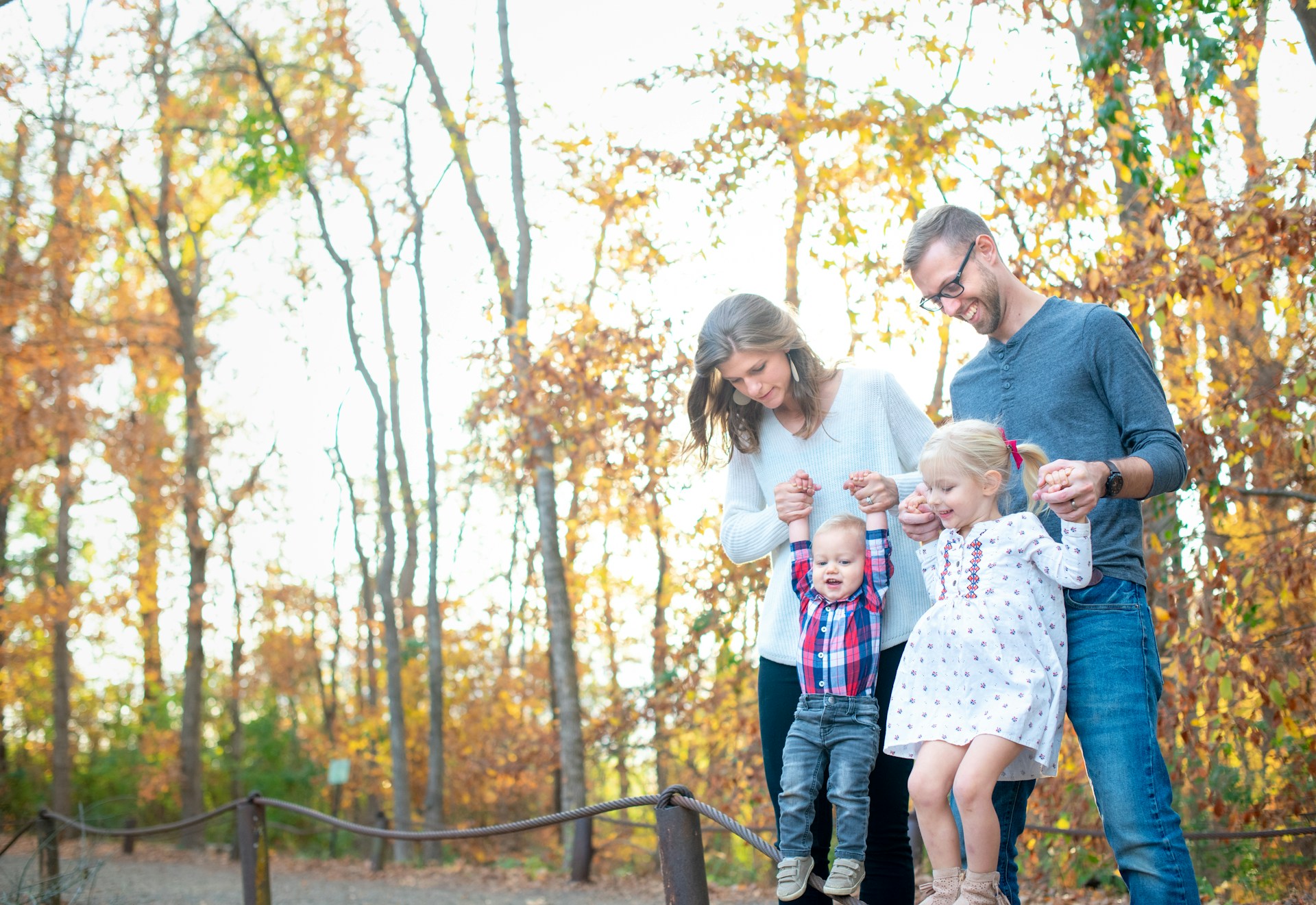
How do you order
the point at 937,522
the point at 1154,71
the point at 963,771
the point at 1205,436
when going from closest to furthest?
the point at 963,771, the point at 937,522, the point at 1205,436, the point at 1154,71

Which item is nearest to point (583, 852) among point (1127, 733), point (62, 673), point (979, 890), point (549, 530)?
point (549, 530)

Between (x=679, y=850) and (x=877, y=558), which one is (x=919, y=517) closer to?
(x=877, y=558)

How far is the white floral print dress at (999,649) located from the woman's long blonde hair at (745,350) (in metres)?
0.58

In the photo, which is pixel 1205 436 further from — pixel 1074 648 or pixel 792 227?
pixel 792 227

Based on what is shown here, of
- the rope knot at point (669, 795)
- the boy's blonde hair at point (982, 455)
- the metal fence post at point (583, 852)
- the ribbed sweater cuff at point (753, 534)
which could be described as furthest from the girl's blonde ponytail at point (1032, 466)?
the metal fence post at point (583, 852)

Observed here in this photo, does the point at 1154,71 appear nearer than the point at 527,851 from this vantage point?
Yes

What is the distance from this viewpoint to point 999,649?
223 centimetres

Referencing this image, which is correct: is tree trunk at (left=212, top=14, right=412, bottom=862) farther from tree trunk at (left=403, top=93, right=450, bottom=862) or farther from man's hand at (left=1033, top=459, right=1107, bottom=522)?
man's hand at (left=1033, top=459, right=1107, bottom=522)

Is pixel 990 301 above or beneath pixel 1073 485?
above

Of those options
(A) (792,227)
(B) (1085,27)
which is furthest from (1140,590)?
(A) (792,227)

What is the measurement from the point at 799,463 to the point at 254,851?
385 centimetres

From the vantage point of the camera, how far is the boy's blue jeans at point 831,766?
7.93ft

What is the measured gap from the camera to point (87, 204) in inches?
582

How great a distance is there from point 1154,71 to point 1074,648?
5011 mm
